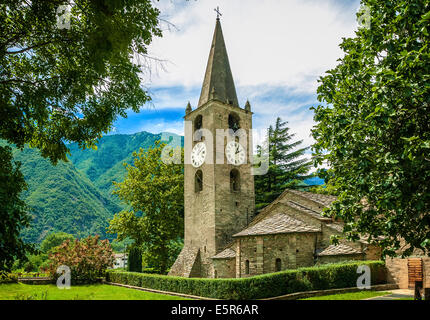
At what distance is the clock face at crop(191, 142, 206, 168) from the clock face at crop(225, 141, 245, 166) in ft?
6.19

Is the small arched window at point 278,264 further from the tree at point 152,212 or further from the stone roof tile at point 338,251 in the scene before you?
the tree at point 152,212

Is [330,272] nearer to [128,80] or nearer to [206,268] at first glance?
[206,268]

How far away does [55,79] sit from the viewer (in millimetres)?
7418

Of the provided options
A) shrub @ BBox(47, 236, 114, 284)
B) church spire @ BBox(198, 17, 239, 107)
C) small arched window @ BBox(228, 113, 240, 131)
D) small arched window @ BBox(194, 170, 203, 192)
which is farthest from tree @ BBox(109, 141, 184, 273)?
church spire @ BBox(198, 17, 239, 107)

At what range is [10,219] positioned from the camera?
6.05 meters

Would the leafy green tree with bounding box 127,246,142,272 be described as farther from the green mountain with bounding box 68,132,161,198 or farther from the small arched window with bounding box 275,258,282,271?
the green mountain with bounding box 68,132,161,198

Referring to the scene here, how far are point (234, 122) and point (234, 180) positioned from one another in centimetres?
495

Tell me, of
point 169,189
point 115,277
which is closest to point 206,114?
point 169,189

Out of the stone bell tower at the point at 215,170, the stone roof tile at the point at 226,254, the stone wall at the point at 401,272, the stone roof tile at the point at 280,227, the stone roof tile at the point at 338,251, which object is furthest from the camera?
the stone bell tower at the point at 215,170

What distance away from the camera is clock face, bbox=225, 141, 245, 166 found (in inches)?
1059

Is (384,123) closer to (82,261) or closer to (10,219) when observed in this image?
(10,219)

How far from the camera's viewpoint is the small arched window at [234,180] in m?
27.3

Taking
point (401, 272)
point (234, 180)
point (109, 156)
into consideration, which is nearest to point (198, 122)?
point (234, 180)

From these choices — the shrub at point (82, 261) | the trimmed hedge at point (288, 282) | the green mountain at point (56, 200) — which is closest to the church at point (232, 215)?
the trimmed hedge at point (288, 282)
